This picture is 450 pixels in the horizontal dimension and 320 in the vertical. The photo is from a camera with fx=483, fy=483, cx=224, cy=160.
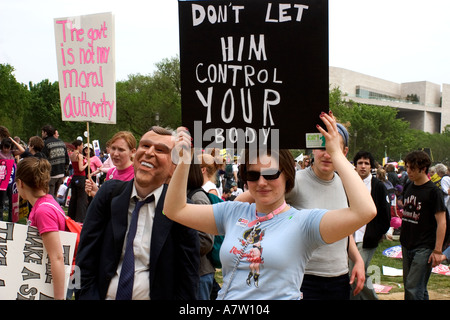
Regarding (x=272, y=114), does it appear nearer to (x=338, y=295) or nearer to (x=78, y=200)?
(x=338, y=295)

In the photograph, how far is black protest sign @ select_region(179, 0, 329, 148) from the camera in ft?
8.23

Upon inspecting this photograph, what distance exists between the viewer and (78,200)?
374 inches

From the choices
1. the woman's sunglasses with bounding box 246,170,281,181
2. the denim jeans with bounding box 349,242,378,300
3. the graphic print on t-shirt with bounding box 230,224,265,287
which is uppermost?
the woman's sunglasses with bounding box 246,170,281,181

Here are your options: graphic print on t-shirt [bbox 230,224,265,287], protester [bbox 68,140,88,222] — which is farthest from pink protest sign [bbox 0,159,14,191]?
graphic print on t-shirt [bbox 230,224,265,287]

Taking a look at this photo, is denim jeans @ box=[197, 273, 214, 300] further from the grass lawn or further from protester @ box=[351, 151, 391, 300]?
the grass lawn

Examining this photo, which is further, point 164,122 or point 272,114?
point 164,122

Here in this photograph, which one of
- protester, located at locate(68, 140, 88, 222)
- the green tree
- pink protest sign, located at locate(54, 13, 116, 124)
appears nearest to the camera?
pink protest sign, located at locate(54, 13, 116, 124)

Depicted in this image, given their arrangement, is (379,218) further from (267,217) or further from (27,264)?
(27,264)

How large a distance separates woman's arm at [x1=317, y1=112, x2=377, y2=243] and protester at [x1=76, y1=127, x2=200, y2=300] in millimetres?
775

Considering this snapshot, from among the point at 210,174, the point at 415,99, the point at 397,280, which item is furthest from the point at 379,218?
the point at 415,99

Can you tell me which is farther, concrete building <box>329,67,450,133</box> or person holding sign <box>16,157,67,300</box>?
concrete building <box>329,67,450,133</box>

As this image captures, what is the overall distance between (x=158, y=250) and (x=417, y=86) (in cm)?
10307

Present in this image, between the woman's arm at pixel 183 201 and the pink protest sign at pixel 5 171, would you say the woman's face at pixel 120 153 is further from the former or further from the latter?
the pink protest sign at pixel 5 171
